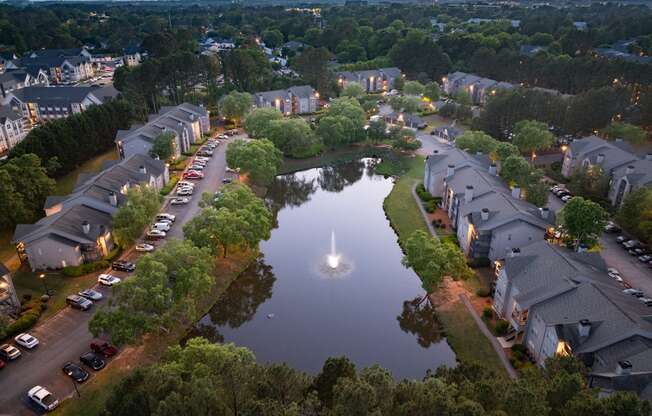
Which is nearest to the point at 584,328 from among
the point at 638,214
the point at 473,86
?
the point at 638,214

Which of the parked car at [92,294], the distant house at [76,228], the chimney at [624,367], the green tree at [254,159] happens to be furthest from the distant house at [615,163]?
the distant house at [76,228]

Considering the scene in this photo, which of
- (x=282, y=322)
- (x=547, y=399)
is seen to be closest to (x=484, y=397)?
(x=547, y=399)

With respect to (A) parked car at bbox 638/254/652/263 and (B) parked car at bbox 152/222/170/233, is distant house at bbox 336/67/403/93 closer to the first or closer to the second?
(B) parked car at bbox 152/222/170/233

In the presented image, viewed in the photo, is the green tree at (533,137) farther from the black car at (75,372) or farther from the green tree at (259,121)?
the black car at (75,372)

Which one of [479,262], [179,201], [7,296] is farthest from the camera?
[179,201]

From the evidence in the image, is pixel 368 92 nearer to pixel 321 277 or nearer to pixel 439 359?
pixel 321 277

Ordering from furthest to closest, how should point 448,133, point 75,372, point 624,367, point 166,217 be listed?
point 448,133 → point 166,217 → point 75,372 → point 624,367

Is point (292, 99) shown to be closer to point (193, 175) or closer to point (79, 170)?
point (193, 175)
